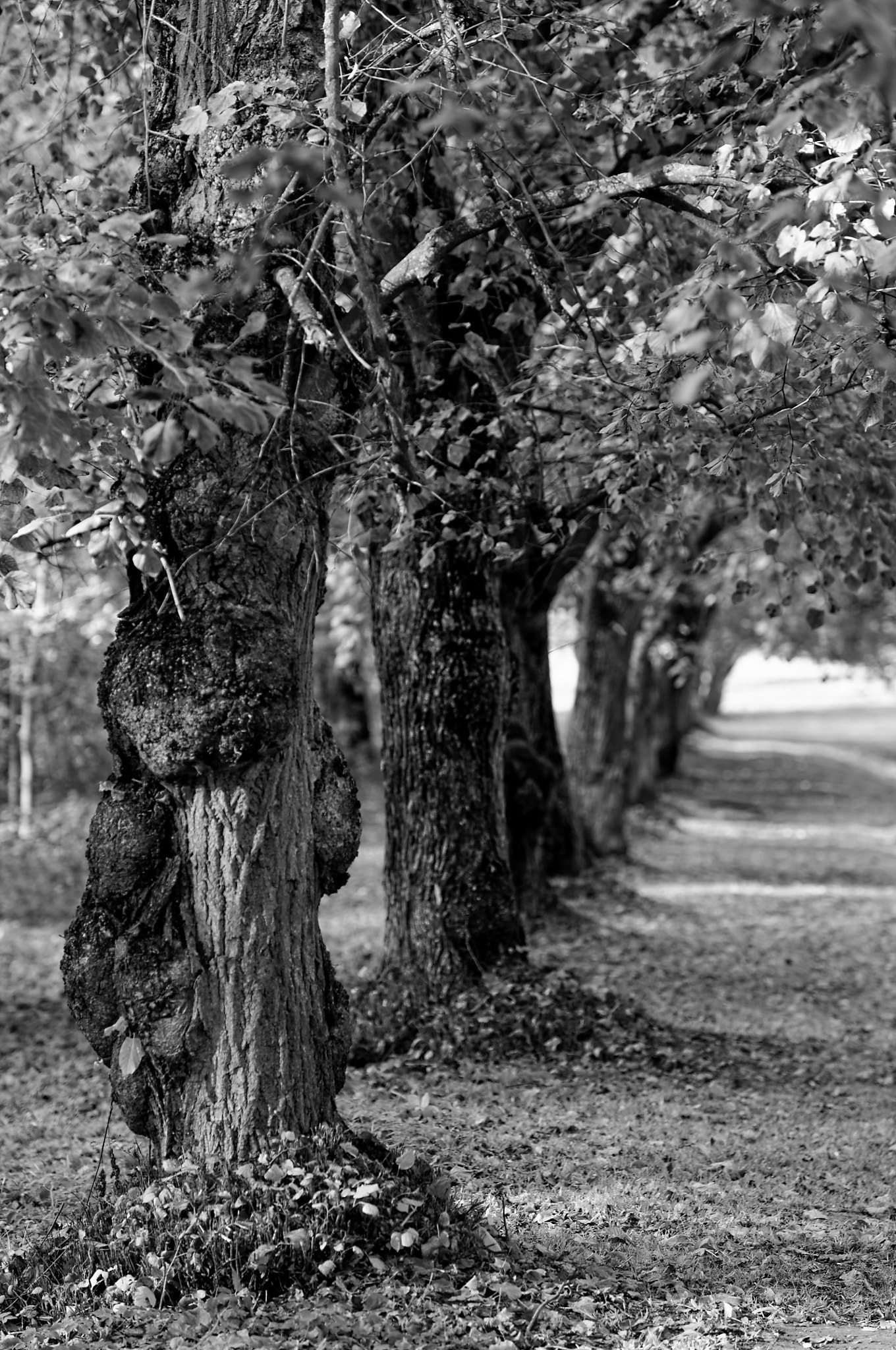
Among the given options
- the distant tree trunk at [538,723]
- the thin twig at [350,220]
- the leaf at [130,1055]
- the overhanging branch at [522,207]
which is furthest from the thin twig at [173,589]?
the distant tree trunk at [538,723]

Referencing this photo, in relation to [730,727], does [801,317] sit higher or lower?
higher

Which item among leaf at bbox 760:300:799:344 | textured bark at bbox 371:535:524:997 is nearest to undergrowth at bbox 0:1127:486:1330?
leaf at bbox 760:300:799:344

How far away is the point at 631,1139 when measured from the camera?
648cm

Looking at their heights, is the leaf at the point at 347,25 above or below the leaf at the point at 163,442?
above

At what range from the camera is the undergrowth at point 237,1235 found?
439cm

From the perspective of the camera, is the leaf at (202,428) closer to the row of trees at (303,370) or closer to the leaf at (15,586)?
the row of trees at (303,370)

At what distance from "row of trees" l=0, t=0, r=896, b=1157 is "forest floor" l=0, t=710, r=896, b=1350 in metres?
0.93

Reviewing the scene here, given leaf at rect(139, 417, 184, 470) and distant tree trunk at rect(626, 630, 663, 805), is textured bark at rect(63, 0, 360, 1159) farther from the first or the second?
distant tree trunk at rect(626, 630, 663, 805)

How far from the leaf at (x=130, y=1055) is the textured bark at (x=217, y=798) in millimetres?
37

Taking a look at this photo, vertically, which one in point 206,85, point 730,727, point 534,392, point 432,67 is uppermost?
point 432,67

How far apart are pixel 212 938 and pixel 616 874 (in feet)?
38.2

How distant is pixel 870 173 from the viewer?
4.36 metres

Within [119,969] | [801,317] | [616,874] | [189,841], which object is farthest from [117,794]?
[616,874]

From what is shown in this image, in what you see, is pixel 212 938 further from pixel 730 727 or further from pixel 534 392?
pixel 730 727
